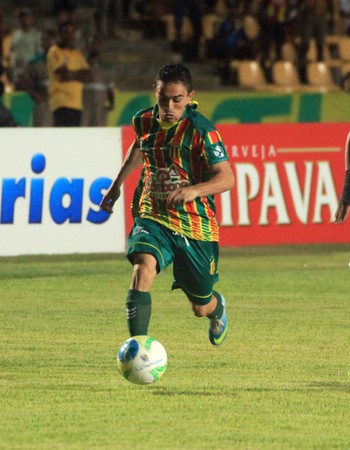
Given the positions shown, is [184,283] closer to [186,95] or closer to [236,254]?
[186,95]

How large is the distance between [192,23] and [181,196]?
795 inches

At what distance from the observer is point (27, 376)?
345 inches

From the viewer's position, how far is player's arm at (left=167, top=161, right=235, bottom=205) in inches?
309

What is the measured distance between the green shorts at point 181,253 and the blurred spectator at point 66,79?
11.0 m

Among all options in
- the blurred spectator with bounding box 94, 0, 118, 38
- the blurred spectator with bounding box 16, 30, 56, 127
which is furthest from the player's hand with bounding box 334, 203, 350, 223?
the blurred spectator with bounding box 94, 0, 118, 38

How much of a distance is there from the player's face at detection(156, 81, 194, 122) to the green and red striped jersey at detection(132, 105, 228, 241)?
0.57 feet

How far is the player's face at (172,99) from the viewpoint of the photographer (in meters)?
8.23

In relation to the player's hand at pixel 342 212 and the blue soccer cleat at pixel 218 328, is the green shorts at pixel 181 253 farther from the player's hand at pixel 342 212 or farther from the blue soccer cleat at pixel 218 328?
the player's hand at pixel 342 212

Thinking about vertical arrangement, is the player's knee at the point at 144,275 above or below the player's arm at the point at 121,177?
below

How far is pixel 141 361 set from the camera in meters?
7.91

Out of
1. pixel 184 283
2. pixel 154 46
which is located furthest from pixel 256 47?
pixel 184 283

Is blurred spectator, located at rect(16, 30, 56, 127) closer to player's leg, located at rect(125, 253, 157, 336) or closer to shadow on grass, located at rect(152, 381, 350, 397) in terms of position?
player's leg, located at rect(125, 253, 157, 336)

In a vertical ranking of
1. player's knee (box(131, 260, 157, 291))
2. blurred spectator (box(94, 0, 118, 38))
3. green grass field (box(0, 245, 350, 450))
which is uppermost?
player's knee (box(131, 260, 157, 291))

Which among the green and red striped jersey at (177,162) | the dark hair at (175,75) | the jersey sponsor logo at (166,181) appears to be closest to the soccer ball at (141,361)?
the green and red striped jersey at (177,162)
